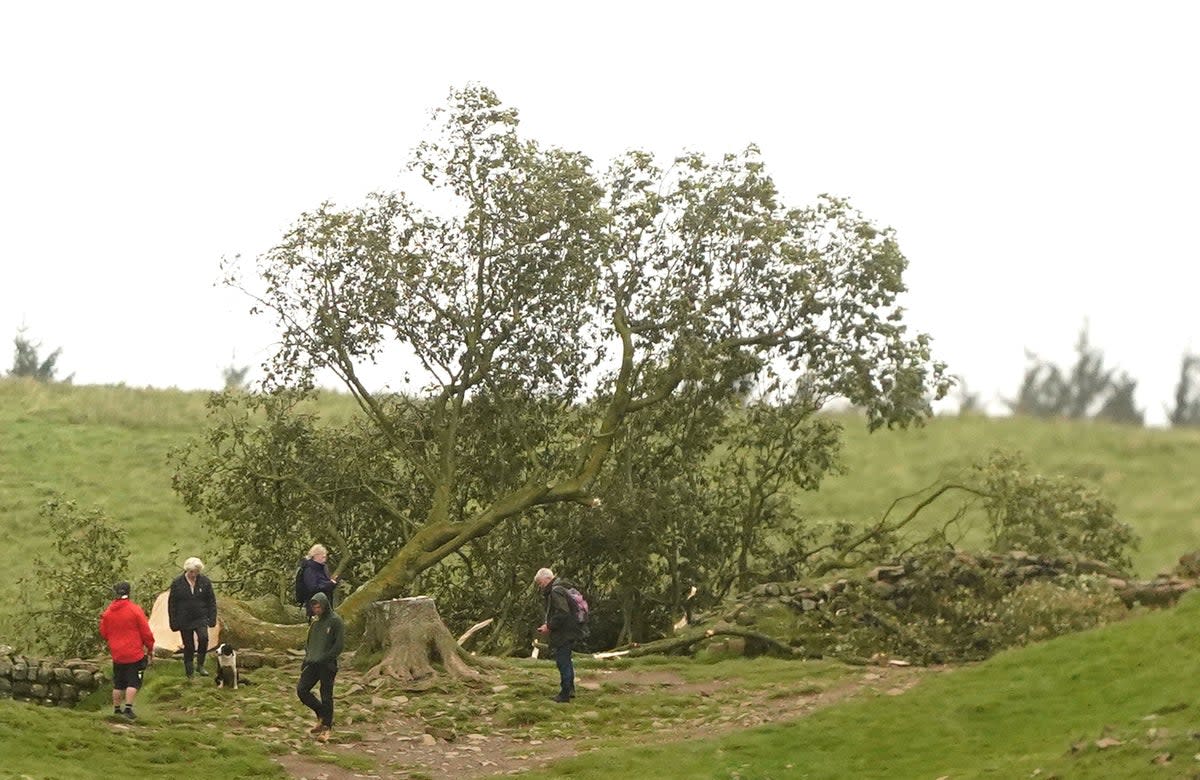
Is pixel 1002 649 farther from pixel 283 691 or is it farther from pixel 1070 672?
pixel 283 691

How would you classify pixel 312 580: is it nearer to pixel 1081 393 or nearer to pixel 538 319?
pixel 538 319

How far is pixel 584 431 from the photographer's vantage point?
40531 millimetres

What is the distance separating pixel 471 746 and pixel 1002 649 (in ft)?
37.8

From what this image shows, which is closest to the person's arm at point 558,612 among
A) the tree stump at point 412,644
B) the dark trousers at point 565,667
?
the dark trousers at point 565,667

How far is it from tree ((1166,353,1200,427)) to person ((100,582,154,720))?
49489mm

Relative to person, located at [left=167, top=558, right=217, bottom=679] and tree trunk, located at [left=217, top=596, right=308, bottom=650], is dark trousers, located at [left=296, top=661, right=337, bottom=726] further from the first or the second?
tree trunk, located at [left=217, top=596, right=308, bottom=650]

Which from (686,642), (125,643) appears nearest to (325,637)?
(125,643)

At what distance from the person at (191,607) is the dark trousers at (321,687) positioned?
3837 millimetres

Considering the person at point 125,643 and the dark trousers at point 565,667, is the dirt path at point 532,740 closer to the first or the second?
the dark trousers at point 565,667

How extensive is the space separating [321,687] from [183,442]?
41.1m

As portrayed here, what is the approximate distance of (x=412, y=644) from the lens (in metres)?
31.5

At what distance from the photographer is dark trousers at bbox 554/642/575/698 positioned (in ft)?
94.6

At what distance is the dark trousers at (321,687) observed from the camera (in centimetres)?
2548

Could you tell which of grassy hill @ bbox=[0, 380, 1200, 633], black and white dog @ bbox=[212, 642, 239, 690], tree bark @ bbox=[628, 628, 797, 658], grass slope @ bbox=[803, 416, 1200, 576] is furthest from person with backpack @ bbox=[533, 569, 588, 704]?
grass slope @ bbox=[803, 416, 1200, 576]
